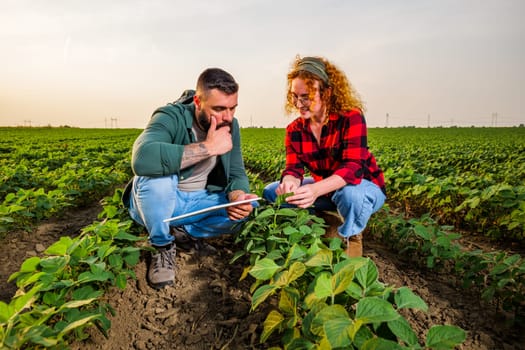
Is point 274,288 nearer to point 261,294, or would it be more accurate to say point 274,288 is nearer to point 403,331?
point 261,294

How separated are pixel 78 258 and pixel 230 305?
857 mm

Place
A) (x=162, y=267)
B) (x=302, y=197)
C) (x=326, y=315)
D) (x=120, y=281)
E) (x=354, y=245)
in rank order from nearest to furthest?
(x=326, y=315) < (x=120, y=281) < (x=302, y=197) < (x=162, y=267) < (x=354, y=245)

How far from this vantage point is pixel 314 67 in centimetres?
218

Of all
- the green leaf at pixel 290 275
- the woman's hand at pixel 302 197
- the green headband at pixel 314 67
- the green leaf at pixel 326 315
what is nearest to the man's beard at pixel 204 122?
the green headband at pixel 314 67

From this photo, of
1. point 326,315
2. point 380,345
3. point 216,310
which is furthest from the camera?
point 216,310

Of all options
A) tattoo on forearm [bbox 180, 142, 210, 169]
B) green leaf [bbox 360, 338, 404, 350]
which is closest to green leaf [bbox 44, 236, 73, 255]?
tattoo on forearm [bbox 180, 142, 210, 169]

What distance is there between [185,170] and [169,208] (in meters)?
0.34

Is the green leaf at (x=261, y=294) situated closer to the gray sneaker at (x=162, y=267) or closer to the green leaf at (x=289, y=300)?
the green leaf at (x=289, y=300)

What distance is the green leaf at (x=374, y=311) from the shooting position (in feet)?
3.00

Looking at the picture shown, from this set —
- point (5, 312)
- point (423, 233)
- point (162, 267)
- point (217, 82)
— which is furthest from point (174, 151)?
point (423, 233)

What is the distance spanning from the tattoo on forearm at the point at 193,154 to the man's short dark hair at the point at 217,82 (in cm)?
39

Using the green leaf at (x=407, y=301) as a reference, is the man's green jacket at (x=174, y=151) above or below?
above

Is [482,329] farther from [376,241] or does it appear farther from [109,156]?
[109,156]

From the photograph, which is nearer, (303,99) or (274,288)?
(274,288)
